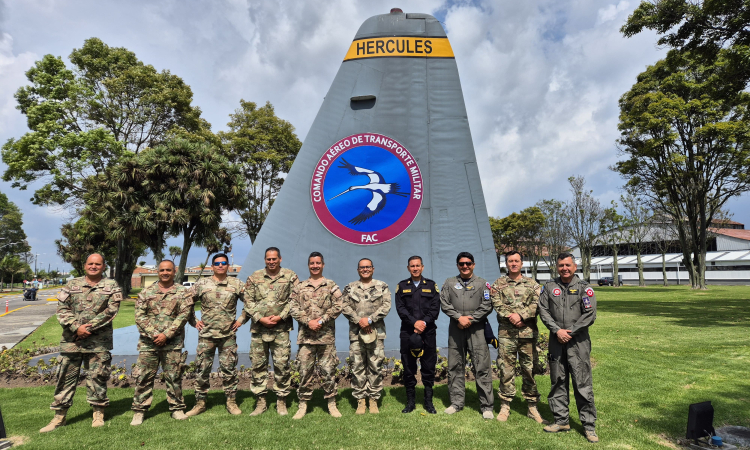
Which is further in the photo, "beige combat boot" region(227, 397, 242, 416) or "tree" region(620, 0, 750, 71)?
"tree" region(620, 0, 750, 71)

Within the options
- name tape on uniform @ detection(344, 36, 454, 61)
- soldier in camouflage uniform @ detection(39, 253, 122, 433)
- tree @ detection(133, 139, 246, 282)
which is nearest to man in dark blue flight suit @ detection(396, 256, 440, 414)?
soldier in camouflage uniform @ detection(39, 253, 122, 433)

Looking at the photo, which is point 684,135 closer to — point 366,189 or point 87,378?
point 366,189

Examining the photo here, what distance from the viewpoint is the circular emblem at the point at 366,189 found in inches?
300

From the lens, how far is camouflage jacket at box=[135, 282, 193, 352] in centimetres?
498

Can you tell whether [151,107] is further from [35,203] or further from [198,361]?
[198,361]

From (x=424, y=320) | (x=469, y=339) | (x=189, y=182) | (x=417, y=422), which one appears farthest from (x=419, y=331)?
(x=189, y=182)

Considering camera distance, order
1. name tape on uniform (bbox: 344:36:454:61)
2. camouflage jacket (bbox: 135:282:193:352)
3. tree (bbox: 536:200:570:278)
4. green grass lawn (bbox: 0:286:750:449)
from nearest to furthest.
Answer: green grass lawn (bbox: 0:286:750:449) → camouflage jacket (bbox: 135:282:193:352) → name tape on uniform (bbox: 344:36:454:61) → tree (bbox: 536:200:570:278)

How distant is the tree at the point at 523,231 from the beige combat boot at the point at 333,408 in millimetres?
40332

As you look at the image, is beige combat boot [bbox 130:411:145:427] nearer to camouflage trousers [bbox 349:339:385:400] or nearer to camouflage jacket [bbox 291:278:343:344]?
camouflage jacket [bbox 291:278:343:344]

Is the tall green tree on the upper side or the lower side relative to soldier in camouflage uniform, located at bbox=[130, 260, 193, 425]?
upper

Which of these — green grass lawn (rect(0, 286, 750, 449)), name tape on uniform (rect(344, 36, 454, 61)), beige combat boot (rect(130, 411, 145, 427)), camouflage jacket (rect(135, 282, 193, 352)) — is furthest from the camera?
name tape on uniform (rect(344, 36, 454, 61))

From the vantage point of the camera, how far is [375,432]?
4.54m

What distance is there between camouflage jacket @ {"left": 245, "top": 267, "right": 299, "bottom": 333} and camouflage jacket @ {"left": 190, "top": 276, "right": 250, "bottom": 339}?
15cm

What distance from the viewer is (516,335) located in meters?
4.97
